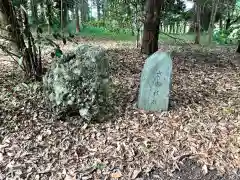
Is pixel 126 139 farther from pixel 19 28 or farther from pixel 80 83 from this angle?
pixel 19 28

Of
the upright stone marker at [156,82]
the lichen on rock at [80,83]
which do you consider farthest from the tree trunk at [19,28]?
the upright stone marker at [156,82]

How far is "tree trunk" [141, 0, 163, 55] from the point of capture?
602 cm

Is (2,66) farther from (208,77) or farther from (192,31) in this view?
(192,31)

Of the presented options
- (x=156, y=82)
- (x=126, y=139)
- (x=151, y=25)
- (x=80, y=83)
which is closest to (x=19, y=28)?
(x=80, y=83)

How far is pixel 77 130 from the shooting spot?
3365 millimetres

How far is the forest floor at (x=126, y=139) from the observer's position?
279 centimetres

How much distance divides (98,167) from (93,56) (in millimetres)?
1402

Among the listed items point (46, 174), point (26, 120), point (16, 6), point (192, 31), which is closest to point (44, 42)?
point (16, 6)

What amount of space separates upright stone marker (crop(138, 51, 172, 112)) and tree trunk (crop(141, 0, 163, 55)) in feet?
9.13

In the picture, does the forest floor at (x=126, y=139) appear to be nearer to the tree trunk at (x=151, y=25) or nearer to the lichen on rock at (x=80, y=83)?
the lichen on rock at (x=80, y=83)

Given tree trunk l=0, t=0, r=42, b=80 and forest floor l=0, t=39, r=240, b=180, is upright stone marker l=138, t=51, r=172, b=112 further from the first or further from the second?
tree trunk l=0, t=0, r=42, b=80

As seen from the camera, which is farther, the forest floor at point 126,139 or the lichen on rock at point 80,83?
the lichen on rock at point 80,83

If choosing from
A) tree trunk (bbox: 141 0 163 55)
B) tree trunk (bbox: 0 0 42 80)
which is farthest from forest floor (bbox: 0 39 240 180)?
tree trunk (bbox: 141 0 163 55)

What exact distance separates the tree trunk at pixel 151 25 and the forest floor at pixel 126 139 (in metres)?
2.03
